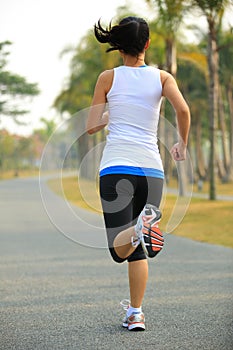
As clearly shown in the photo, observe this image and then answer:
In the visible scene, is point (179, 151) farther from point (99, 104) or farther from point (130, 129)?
point (99, 104)

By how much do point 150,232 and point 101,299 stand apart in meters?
1.68

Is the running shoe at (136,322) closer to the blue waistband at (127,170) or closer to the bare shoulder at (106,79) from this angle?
the blue waistband at (127,170)

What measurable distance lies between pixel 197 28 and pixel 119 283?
2543cm

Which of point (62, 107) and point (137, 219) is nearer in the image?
point (137, 219)

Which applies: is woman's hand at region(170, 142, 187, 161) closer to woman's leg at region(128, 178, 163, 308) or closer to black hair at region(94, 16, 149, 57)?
woman's leg at region(128, 178, 163, 308)

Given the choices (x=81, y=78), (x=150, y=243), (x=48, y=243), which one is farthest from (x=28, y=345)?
(x=81, y=78)

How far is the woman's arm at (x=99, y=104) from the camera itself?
3.83m

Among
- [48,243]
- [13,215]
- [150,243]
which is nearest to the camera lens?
[150,243]

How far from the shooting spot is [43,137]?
119 metres

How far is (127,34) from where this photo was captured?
12.5ft

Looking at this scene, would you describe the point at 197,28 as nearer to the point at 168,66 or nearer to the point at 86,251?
the point at 168,66

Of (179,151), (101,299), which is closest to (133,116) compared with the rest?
(179,151)

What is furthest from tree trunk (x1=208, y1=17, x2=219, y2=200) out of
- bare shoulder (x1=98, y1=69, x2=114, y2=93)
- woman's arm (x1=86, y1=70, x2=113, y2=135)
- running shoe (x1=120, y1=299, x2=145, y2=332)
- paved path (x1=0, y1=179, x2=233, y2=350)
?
bare shoulder (x1=98, y1=69, x2=114, y2=93)

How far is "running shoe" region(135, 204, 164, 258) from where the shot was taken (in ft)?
12.0
